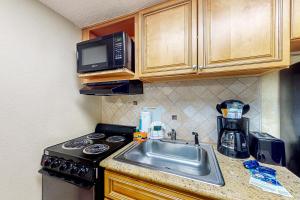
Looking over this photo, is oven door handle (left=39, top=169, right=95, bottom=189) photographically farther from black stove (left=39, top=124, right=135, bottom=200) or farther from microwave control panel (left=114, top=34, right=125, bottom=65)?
microwave control panel (left=114, top=34, right=125, bottom=65)

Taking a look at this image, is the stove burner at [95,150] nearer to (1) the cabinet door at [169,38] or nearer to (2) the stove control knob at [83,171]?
(2) the stove control knob at [83,171]

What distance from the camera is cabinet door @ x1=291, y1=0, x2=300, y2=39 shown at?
73cm

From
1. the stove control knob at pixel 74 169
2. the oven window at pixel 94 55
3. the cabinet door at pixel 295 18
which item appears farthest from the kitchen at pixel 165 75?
the stove control knob at pixel 74 169

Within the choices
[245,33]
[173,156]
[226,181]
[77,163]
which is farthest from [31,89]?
[245,33]

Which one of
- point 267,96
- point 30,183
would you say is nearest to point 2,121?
point 30,183

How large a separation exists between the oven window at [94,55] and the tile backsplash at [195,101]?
55 cm

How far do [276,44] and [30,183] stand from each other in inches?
76.0

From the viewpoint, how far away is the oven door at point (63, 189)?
2.82 feet

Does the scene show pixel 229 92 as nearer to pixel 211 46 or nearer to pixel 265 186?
pixel 211 46

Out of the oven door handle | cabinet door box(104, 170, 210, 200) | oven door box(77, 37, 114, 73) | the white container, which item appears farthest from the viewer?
the white container

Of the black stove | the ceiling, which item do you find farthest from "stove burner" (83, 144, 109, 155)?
the ceiling

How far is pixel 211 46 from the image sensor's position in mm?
906

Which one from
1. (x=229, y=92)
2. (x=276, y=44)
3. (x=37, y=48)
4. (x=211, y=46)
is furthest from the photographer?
(x=229, y=92)

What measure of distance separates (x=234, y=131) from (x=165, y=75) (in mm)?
672
